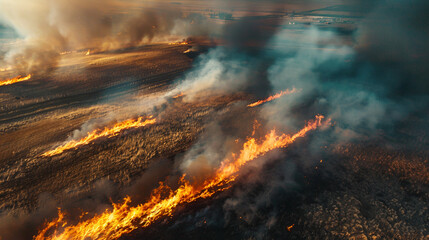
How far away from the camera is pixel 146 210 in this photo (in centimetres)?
830

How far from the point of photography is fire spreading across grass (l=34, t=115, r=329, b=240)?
7527 mm

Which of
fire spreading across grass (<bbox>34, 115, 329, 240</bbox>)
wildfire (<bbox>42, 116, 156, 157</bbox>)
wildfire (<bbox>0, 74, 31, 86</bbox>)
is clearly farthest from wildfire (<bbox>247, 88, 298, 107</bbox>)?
wildfire (<bbox>0, 74, 31, 86</bbox>)

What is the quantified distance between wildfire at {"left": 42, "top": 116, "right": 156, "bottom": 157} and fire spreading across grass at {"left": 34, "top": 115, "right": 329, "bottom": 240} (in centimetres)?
453

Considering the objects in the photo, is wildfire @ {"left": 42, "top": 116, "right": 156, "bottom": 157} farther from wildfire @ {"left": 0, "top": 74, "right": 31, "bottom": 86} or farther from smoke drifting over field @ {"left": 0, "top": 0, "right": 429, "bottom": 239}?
wildfire @ {"left": 0, "top": 74, "right": 31, "bottom": 86}

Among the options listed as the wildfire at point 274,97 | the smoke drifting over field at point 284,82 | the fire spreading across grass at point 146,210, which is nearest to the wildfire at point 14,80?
the smoke drifting over field at point 284,82

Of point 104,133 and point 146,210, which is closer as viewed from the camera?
point 146,210

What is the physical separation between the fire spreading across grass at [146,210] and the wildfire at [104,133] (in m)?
4.53

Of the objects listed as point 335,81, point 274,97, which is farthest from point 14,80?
point 335,81

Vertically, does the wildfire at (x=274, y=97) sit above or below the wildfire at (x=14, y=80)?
below

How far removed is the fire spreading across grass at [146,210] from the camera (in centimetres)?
753

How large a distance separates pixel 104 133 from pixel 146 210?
655cm

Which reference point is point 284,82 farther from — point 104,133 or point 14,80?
point 14,80

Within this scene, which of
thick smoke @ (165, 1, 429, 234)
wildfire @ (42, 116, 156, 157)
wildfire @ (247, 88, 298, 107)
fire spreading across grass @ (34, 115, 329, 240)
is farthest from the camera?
wildfire @ (247, 88, 298, 107)

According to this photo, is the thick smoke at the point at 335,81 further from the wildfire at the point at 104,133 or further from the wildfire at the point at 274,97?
the wildfire at the point at 104,133
